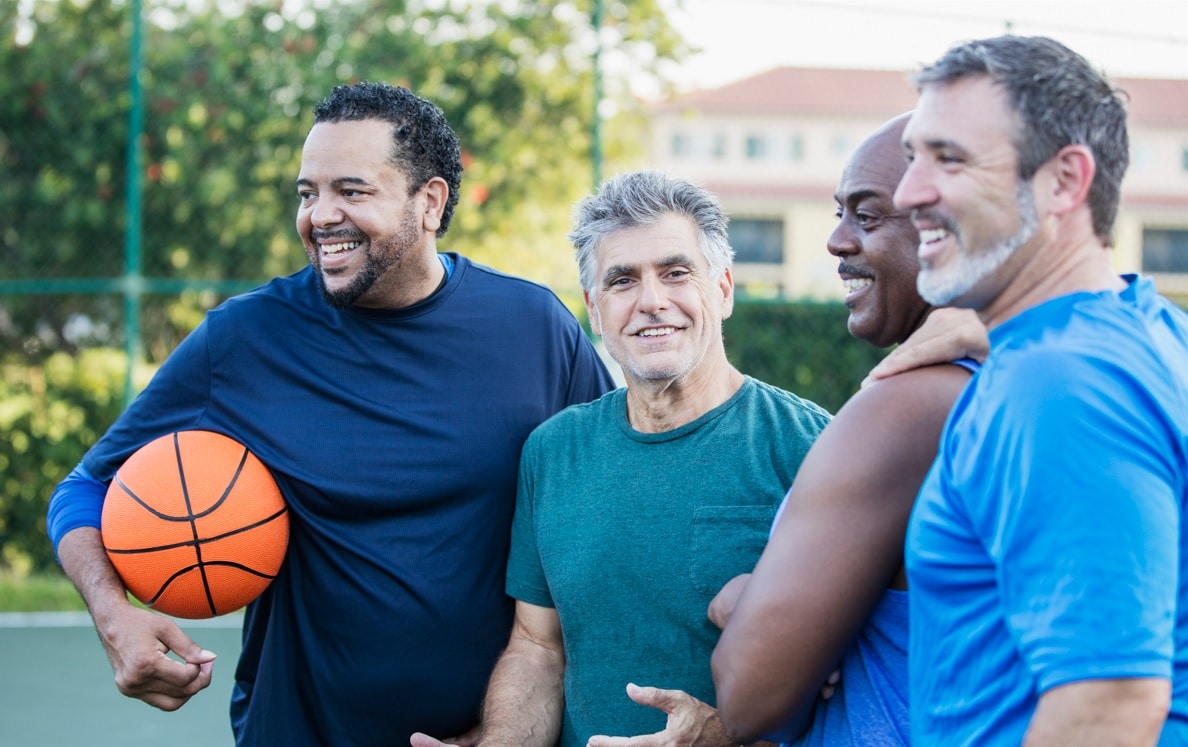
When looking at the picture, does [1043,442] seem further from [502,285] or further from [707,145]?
[707,145]

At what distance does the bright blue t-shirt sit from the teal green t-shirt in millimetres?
886

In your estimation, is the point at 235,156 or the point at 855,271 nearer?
the point at 855,271

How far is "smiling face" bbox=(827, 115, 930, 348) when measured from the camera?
211 centimetres

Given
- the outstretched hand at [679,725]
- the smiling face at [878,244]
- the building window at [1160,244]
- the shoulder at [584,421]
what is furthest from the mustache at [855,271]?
the building window at [1160,244]

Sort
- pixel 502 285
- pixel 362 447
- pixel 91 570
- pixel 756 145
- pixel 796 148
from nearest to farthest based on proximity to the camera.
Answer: pixel 91 570, pixel 362 447, pixel 502 285, pixel 796 148, pixel 756 145

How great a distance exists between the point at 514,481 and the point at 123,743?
12.7 feet

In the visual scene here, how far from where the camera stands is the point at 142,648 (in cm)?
284

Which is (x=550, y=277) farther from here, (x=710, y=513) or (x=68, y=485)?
(x=710, y=513)

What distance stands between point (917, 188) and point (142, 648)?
2058 millimetres

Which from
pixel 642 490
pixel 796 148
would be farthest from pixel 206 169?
pixel 796 148

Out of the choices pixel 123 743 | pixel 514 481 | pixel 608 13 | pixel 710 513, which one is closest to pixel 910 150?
pixel 710 513

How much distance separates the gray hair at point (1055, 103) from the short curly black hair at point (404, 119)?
1910 millimetres

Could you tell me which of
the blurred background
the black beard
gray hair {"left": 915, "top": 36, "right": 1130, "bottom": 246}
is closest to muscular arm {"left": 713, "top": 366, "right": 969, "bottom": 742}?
gray hair {"left": 915, "top": 36, "right": 1130, "bottom": 246}

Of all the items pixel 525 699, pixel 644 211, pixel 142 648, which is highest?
pixel 644 211
